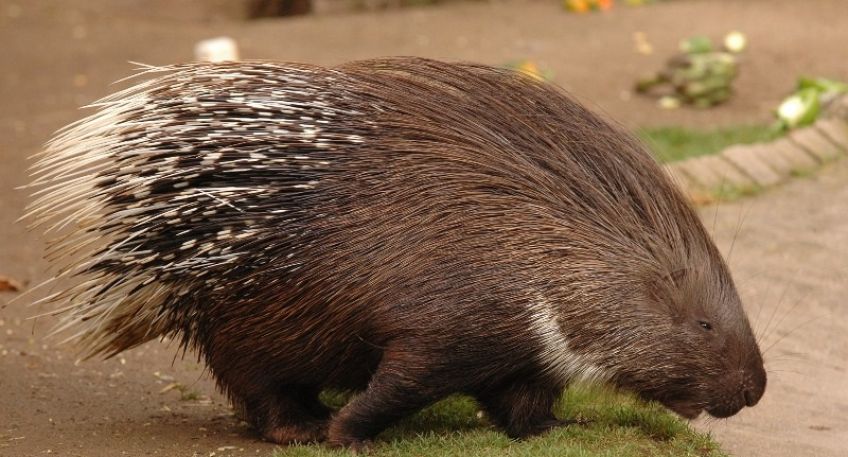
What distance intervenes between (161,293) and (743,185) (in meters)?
4.70

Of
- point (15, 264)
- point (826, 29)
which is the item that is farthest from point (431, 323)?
point (826, 29)

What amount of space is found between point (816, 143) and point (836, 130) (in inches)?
13.0

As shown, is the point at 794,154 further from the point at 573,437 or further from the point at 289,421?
the point at 289,421

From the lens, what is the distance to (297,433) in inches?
154

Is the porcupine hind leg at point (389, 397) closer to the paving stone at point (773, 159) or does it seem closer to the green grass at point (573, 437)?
the green grass at point (573, 437)

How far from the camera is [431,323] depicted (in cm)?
348

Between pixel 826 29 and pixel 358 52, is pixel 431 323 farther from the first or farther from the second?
pixel 826 29

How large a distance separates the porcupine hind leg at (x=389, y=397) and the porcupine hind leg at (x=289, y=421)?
20 cm

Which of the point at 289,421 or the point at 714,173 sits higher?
the point at 289,421

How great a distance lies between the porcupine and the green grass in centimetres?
11

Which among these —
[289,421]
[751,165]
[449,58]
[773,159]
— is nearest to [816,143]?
[773,159]

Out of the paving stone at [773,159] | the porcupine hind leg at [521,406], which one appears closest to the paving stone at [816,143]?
the paving stone at [773,159]

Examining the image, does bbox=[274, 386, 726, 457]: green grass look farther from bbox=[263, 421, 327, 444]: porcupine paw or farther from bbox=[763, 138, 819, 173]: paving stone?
bbox=[763, 138, 819, 173]: paving stone

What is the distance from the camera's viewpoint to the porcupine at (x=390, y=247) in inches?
138
